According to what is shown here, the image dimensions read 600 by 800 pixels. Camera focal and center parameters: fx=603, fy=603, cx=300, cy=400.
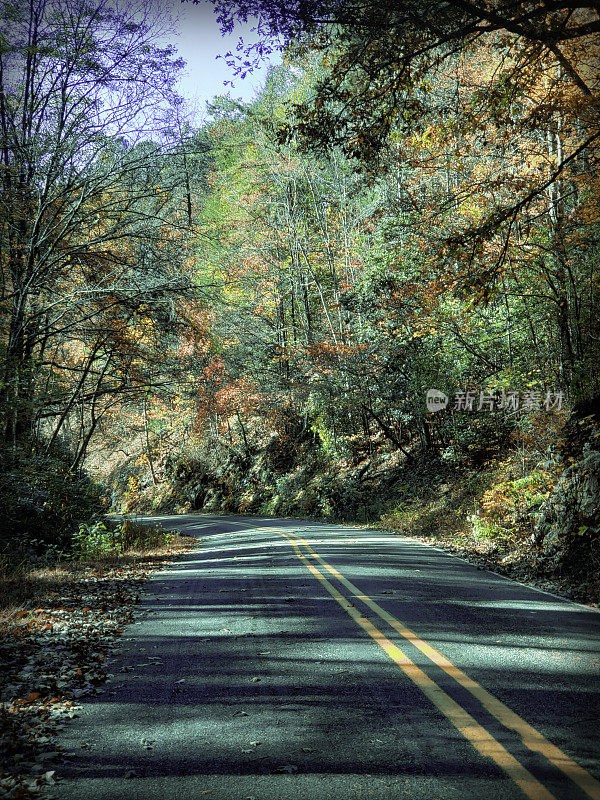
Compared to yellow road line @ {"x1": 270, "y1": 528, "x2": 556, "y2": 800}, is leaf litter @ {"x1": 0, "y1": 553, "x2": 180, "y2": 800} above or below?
below

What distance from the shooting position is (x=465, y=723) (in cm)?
373

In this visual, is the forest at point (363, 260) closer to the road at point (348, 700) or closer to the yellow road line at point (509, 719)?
the road at point (348, 700)

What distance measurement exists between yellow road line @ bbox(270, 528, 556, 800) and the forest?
4120 mm

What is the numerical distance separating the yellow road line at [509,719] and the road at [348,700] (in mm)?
14

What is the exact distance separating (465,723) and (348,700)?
836 millimetres

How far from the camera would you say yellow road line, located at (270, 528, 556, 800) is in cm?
301

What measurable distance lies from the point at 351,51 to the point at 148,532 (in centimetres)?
1277

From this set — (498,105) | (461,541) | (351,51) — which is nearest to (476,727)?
(351,51)

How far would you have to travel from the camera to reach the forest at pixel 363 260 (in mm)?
8246

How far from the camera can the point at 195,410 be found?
31.3 meters

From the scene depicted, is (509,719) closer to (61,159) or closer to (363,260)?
(61,159)

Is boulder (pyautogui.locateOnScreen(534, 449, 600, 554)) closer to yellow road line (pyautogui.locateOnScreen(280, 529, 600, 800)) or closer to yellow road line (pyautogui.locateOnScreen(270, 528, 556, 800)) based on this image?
yellow road line (pyautogui.locateOnScreen(280, 529, 600, 800))

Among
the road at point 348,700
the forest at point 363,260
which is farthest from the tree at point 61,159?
the road at point 348,700

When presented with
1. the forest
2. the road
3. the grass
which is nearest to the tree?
the forest
